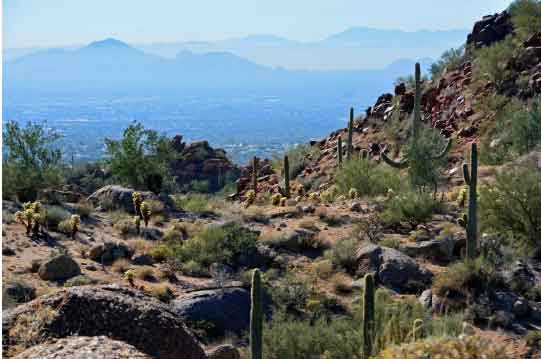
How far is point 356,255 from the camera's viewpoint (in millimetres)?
15289

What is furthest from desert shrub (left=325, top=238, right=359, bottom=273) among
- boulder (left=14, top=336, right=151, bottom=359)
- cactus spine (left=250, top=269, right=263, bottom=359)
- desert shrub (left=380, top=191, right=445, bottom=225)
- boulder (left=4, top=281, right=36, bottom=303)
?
boulder (left=14, top=336, right=151, bottom=359)

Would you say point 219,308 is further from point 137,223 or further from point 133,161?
point 133,161

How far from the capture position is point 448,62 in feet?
141

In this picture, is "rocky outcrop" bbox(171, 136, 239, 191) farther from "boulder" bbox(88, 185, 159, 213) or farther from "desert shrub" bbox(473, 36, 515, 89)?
"boulder" bbox(88, 185, 159, 213)

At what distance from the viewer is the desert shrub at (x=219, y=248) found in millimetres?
15555

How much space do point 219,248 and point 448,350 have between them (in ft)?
34.3

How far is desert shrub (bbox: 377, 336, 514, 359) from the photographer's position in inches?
227

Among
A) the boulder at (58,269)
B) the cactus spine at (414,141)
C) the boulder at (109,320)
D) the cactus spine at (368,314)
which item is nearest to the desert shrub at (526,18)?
the cactus spine at (414,141)

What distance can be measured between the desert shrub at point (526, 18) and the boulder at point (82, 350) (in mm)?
34071

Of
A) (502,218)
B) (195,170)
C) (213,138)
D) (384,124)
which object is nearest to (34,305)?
(502,218)

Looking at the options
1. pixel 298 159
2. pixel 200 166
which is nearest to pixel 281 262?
pixel 298 159

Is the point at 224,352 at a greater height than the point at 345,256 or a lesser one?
lesser

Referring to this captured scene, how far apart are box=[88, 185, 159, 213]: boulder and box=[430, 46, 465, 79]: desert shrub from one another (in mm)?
24415

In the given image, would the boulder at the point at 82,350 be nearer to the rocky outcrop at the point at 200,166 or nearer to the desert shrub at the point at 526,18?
the desert shrub at the point at 526,18
